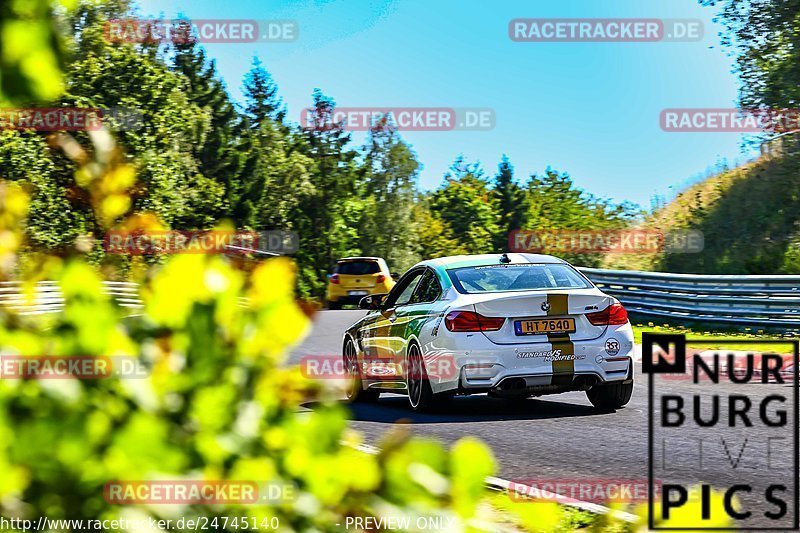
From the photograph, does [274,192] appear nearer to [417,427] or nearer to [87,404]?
[417,427]

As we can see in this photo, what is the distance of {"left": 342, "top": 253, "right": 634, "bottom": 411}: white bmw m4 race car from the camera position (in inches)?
398

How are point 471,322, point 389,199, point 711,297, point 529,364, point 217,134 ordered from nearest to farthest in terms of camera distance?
point 529,364, point 471,322, point 711,297, point 217,134, point 389,199

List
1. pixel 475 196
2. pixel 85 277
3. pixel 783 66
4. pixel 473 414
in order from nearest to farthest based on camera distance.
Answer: pixel 85 277, pixel 473 414, pixel 783 66, pixel 475 196

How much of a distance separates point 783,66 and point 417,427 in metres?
24.4

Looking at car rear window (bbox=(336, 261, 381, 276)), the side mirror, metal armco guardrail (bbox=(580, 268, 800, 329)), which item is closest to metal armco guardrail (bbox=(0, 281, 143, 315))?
the side mirror

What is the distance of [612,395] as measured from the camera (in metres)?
10.8

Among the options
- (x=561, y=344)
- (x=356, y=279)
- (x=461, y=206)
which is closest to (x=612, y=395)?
(x=561, y=344)

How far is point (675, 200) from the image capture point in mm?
45969

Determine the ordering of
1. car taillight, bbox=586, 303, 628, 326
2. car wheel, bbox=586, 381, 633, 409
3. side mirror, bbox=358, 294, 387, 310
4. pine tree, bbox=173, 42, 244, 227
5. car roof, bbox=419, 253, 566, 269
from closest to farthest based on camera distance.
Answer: car taillight, bbox=586, 303, 628, 326, car wheel, bbox=586, 381, 633, 409, car roof, bbox=419, 253, 566, 269, side mirror, bbox=358, 294, 387, 310, pine tree, bbox=173, 42, 244, 227

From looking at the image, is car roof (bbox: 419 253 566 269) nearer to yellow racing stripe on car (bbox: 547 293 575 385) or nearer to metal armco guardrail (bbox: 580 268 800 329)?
yellow racing stripe on car (bbox: 547 293 575 385)

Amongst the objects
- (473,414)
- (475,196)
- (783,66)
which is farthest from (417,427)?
(475,196)

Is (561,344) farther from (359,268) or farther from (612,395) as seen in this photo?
(359,268)

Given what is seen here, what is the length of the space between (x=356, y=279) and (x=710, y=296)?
595 inches

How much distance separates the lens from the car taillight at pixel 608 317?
10.3m
